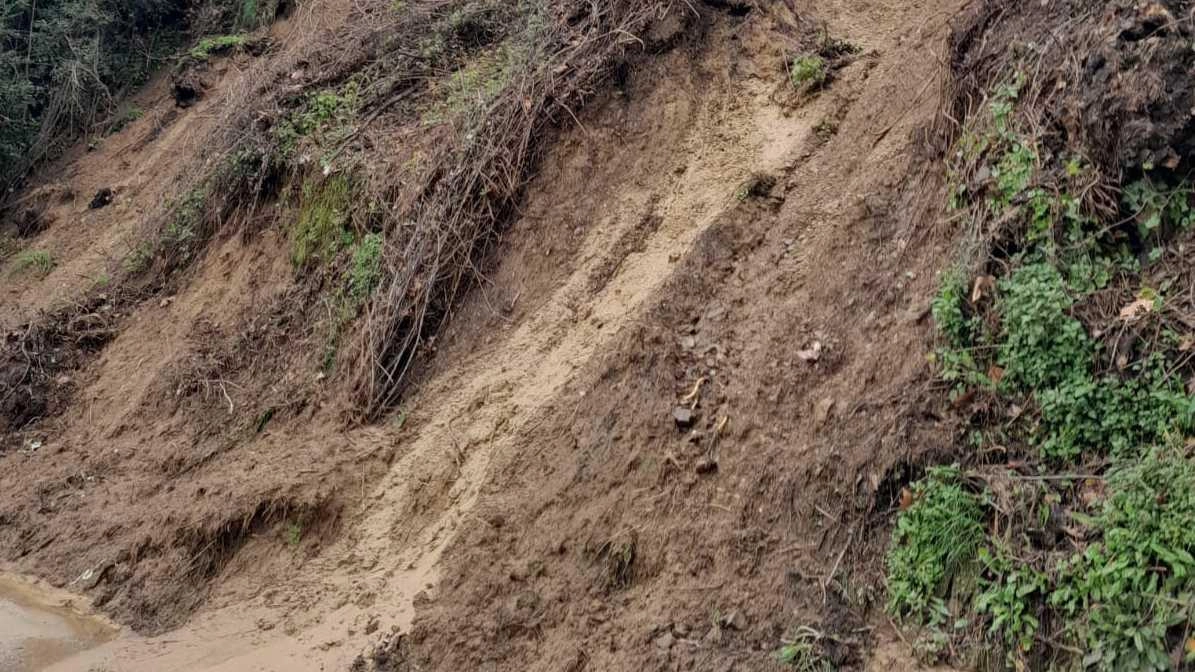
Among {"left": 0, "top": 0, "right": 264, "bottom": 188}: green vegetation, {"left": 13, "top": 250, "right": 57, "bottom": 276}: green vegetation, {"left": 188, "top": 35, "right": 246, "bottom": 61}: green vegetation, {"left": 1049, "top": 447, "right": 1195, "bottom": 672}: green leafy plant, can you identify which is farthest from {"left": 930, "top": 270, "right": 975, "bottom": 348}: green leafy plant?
{"left": 0, "top": 0, "right": 264, "bottom": 188}: green vegetation

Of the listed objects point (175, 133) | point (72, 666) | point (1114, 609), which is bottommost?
point (1114, 609)

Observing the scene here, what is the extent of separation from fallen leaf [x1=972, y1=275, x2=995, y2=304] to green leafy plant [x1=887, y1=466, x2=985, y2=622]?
83 centimetres

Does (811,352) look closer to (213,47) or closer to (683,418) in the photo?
(683,418)

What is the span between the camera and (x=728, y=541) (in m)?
4.87

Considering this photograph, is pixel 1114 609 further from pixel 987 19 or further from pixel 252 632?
pixel 252 632

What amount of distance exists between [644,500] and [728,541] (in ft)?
1.94

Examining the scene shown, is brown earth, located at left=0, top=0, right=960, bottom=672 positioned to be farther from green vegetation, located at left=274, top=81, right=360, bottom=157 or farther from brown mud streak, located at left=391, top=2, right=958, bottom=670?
green vegetation, located at left=274, top=81, right=360, bottom=157

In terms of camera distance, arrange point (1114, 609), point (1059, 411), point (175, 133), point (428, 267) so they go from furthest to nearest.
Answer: point (175, 133)
point (428, 267)
point (1059, 411)
point (1114, 609)

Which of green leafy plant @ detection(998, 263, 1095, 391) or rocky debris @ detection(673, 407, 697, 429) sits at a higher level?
green leafy plant @ detection(998, 263, 1095, 391)

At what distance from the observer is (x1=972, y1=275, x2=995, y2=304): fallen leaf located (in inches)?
184

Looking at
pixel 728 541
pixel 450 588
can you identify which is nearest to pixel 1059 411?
pixel 728 541

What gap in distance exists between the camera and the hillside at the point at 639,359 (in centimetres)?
422

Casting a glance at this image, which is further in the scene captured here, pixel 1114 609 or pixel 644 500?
pixel 644 500

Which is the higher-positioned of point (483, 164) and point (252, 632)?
point (483, 164)
